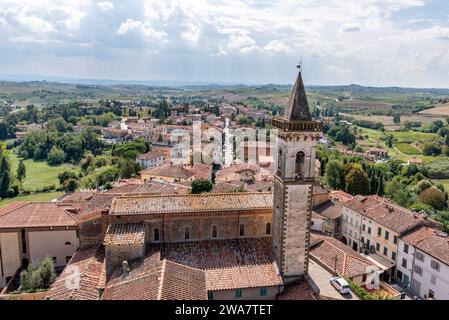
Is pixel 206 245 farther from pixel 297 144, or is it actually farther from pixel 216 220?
pixel 297 144

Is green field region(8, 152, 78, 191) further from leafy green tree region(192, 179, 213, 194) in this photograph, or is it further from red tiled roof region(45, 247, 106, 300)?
red tiled roof region(45, 247, 106, 300)

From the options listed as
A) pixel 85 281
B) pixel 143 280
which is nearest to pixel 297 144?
pixel 143 280

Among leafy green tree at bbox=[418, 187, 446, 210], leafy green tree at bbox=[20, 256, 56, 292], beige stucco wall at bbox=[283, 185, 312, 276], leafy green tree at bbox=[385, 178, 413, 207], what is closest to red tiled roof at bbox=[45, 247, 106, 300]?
leafy green tree at bbox=[20, 256, 56, 292]

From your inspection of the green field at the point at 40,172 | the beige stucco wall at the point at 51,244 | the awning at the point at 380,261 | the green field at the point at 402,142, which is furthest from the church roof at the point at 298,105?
the green field at the point at 402,142

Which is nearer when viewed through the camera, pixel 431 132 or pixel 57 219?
pixel 57 219

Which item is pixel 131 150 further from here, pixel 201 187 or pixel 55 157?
pixel 201 187
